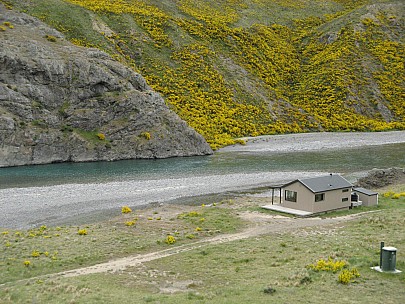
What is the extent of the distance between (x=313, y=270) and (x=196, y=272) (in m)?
5.91

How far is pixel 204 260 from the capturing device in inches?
1145

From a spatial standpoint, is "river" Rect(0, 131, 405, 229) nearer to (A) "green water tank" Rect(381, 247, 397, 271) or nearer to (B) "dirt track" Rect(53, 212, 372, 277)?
(B) "dirt track" Rect(53, 212, 372, 277)

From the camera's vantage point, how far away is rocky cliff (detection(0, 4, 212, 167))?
75.8 meters

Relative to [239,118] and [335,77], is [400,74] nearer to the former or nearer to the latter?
[335,77]

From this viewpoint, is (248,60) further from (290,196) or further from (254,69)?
(290,196)

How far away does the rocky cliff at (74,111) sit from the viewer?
75.8m

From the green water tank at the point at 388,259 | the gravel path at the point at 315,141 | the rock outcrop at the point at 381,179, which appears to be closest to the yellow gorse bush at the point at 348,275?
the green water tank at the point at 388,259

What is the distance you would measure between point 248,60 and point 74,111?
5537 centimetres

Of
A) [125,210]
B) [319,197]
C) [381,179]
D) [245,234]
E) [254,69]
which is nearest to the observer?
[245,234]

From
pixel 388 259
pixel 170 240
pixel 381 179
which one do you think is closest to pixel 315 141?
pixel 381 179

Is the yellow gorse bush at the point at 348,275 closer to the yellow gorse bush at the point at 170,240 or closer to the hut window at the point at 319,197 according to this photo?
the yellow gorse bush at the point at 170,240

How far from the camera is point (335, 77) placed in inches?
4820

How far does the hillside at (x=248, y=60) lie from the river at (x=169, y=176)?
12307 millimetres

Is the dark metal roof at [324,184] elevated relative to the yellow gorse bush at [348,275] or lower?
elevated
